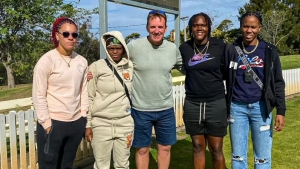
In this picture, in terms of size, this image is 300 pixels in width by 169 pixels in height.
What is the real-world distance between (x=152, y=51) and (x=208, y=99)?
2.46 ft

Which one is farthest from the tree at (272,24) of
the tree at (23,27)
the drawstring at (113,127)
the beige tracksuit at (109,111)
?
the drawstring at (113,127)

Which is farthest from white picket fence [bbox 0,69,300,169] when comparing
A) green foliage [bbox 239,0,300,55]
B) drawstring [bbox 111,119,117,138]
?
green foliage [bbox 239,0,300,55]

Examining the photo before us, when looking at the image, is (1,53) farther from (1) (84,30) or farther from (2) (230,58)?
(1) (84,30)

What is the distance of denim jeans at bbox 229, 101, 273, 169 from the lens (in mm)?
3253

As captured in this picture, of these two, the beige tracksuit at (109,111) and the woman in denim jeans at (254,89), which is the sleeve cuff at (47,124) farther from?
the woman in denim jeans at (254,89)

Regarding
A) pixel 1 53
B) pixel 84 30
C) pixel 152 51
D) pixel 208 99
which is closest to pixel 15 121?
pixel 1 53

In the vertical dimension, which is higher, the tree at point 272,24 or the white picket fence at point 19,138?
the tree at point 272,24

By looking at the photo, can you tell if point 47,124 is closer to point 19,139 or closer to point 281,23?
point 19,139

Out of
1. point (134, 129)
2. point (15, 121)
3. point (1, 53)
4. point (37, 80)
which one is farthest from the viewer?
point (1, 53)

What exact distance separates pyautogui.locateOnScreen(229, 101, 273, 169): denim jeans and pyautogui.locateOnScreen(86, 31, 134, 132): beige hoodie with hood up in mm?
1114

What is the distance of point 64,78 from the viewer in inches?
111

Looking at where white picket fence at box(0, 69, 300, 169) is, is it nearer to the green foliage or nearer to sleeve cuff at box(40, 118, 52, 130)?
sleeve cuff at box(40, 118, 52, 130)

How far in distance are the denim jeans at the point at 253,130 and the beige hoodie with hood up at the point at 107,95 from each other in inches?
43.9

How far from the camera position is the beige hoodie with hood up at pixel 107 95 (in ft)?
10.6
